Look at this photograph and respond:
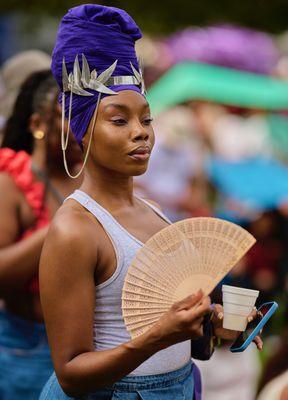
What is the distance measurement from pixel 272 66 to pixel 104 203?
46.5ft

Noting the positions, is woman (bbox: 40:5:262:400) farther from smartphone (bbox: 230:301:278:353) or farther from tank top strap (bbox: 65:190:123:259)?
smartphone (bbox: 230:301:278:353)

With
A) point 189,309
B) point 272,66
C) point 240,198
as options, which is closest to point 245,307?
point 189,309

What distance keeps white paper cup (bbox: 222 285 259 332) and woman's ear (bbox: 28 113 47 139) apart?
5.77 ft

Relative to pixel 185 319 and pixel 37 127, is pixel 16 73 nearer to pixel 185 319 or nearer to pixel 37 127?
pixel 37 127

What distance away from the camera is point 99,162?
3078 mm

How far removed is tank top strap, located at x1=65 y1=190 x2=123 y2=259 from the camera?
299 centimetres

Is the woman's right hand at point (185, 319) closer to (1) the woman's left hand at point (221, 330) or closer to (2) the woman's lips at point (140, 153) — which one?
(1) the woman's left hand at point (221, 330)

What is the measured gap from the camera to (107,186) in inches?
124

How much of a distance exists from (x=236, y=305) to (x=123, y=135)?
1.94 ft

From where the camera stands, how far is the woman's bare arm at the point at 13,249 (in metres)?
4.03

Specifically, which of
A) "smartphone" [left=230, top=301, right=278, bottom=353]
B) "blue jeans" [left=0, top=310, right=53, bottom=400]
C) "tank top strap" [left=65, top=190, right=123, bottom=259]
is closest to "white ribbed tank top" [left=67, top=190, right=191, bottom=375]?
"tank top strap" [left=65, top=190, right=123, bottom=259]

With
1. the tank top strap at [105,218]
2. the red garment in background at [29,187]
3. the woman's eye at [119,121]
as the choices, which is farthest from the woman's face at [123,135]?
the red garment in background at [29,187]

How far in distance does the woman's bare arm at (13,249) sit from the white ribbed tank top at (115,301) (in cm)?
98

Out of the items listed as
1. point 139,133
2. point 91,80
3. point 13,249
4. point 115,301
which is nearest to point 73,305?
point 115,301
